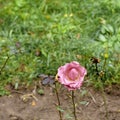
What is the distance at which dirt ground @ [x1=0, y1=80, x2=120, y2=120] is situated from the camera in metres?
3.25

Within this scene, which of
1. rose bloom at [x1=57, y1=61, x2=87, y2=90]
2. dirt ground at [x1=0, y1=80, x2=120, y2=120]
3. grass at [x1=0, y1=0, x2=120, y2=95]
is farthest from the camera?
grass at [x1=0, y1=0, x2=120, y2=95]

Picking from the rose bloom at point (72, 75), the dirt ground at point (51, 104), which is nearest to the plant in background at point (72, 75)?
the rose bloom at point (72, 75)

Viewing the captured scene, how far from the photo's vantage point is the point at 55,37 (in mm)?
4035

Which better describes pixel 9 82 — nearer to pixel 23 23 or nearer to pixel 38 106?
pixel 38 106

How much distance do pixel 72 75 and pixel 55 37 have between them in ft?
5.56

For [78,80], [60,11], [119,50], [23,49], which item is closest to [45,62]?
[23,49]

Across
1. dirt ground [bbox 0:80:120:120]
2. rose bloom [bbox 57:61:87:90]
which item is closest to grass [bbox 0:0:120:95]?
dirt ground [bbox 0:80:120:120]

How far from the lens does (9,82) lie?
361cm

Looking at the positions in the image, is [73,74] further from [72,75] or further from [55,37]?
[55,37]

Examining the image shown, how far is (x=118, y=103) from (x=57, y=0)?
1700mm

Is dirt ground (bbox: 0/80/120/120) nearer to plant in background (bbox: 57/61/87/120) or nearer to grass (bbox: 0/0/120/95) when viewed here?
grass (bbox: 0/0/120/95)

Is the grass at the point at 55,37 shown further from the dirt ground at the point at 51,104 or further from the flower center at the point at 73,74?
the flower center at the point at 73,74

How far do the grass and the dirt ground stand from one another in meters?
0.10

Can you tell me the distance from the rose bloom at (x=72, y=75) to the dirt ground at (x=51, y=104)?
2.67 ft
